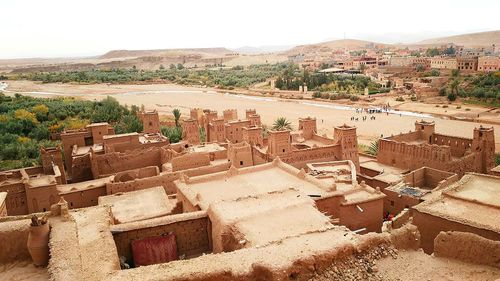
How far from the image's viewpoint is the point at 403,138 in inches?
1016

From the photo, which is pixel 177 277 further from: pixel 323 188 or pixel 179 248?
pixel 323 188

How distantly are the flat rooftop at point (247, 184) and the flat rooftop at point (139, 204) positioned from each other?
104 cm

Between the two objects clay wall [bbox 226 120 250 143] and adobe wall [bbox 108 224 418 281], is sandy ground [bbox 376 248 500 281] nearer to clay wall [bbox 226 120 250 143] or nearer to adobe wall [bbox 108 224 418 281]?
adobe wall [bbox 108 224 418 281]

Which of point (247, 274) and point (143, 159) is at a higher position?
point (247, 274)

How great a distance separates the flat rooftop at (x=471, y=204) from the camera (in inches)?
475

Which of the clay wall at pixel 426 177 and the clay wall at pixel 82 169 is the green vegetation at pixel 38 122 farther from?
the clay wall at pixel 426 177

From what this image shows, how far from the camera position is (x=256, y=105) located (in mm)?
69312

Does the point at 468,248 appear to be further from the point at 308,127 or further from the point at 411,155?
the point at 308,127

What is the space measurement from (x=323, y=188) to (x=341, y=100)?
5551cm

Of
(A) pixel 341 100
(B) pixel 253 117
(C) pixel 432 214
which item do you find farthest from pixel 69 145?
(A) pixel 341 100

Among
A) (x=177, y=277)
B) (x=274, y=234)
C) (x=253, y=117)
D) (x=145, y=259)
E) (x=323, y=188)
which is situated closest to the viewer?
(x=177, y=277)

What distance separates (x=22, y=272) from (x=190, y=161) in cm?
1291

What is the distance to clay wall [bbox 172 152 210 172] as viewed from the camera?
2166 cm

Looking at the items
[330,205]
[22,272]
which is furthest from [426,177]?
[22,272]
